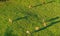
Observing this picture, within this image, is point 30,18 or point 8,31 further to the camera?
point 30,18

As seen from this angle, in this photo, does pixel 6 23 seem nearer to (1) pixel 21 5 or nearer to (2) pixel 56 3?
(1) pixel 21 5

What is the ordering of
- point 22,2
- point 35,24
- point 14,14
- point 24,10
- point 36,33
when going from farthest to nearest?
point 22,2 < point 24,10 < point 14,14 < point 35,24 < point 36,33

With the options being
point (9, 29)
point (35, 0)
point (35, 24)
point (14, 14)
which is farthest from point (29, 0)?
point (9, 29)


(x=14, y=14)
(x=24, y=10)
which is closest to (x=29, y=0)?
(x=24, y=10)

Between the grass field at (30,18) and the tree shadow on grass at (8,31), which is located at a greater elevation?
the tree shadow on grass at (8,31)

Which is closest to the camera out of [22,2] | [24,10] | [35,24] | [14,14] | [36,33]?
[36,33]

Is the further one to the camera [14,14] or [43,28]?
[14,14]

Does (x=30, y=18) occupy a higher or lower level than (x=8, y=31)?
lower
